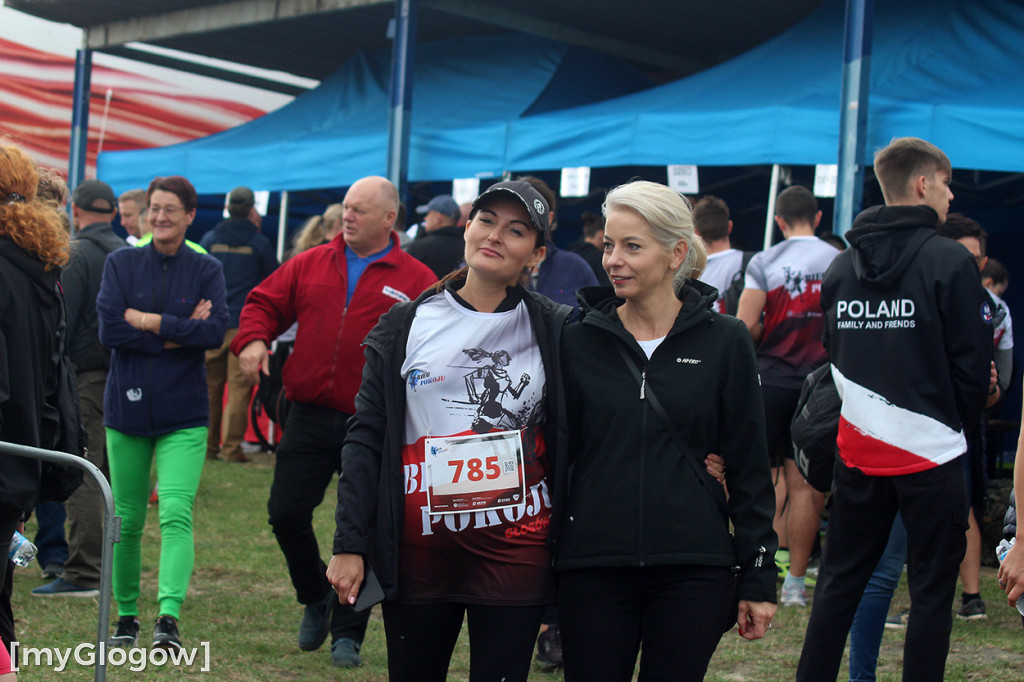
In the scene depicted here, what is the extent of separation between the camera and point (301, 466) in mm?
4586

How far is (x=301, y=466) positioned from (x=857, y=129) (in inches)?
189

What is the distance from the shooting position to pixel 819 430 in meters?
3.97

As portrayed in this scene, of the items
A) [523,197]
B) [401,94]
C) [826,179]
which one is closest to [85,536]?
[523,197]

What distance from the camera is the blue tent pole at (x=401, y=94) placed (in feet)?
35.6

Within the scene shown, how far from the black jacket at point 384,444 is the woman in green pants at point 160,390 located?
7.10 feet

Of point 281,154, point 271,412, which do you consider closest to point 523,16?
Answer: point 281,154

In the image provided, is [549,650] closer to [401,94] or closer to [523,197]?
[523,197]

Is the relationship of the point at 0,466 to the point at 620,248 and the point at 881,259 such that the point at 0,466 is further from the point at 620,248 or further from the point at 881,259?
the point at 881,259

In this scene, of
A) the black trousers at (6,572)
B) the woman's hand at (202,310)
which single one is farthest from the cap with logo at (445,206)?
the black trousers at (6,572)

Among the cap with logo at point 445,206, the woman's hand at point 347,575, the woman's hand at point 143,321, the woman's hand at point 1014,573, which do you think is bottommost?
the woman's hand at point 347,575

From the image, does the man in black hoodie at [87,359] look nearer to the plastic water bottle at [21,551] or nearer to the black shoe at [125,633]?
the black shoe at [125,633]

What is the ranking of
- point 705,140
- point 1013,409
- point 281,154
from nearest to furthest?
point 705,140 < point 1013,409 < point 281,154

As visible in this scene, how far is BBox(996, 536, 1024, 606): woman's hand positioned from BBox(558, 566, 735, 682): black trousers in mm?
588

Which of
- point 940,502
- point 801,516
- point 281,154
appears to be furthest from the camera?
point 281,154
